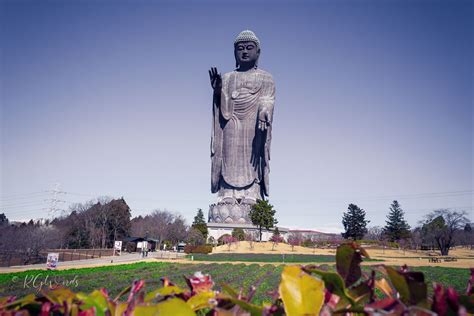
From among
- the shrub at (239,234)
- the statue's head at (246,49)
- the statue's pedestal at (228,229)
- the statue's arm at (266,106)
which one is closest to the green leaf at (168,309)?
the statue's arm at (266,106)

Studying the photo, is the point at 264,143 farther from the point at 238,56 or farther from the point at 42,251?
the point at 42,251

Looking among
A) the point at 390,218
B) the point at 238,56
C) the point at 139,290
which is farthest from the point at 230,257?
the point at 390,218

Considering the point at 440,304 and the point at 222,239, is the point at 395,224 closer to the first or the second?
the point at 222,239

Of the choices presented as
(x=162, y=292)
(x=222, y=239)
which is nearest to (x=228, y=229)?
(x=222, y=239)

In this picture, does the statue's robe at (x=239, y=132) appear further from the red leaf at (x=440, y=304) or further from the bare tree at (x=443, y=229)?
the red leaf at (x=440, y=304)

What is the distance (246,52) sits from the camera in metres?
46.2

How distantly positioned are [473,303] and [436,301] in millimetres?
208

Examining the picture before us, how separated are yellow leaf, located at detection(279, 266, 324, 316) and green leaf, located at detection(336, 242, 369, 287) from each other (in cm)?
13

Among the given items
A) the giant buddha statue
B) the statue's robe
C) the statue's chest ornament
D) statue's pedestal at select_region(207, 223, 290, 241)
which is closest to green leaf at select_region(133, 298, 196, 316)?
the giant buddha statue

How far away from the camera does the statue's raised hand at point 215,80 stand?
4201 cm

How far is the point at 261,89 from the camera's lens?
151 feet

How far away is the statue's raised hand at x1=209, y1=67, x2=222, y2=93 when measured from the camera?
138ft

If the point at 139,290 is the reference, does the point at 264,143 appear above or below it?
above

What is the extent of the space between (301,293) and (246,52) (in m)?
47.2
